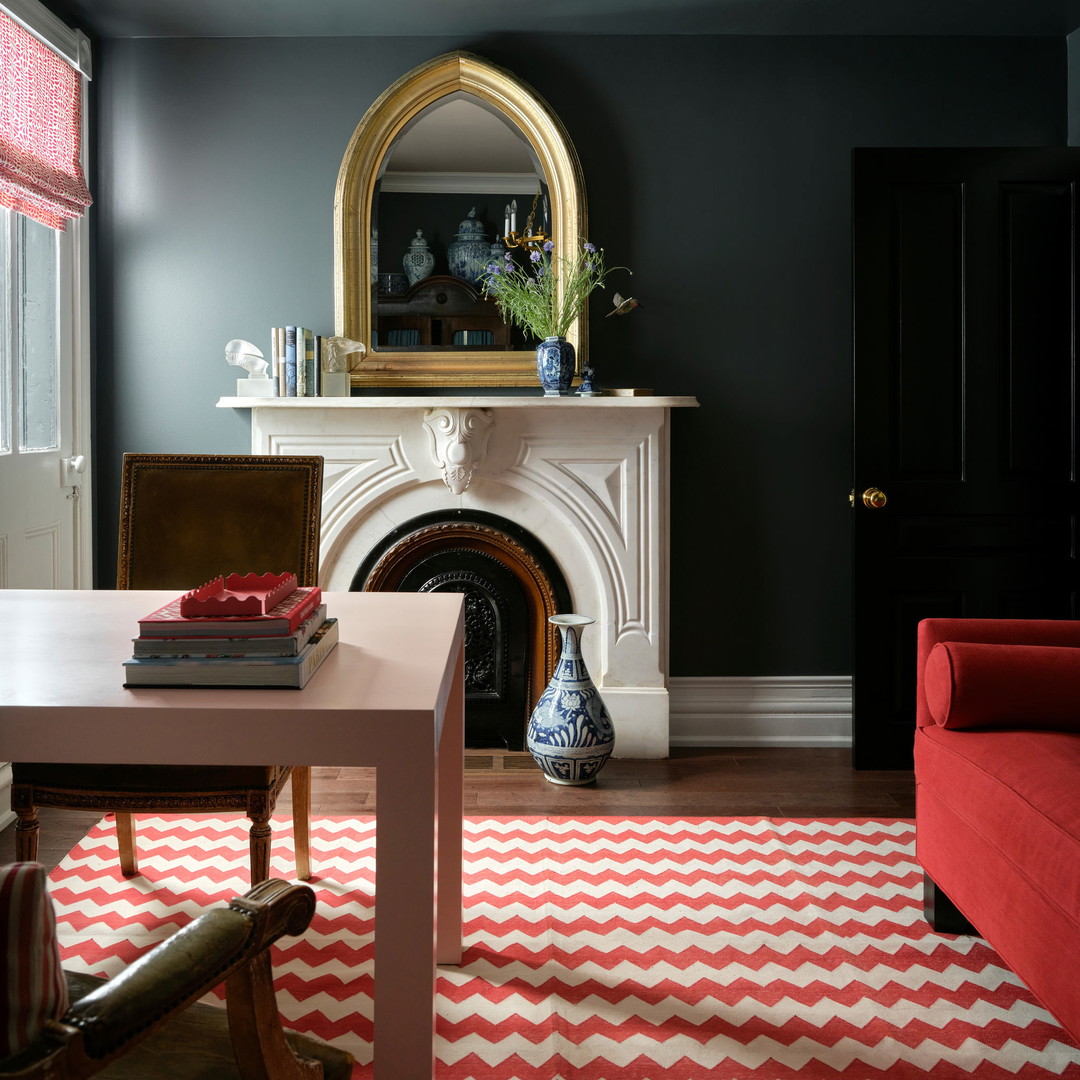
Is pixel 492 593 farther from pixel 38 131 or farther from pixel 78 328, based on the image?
pixel 38 131

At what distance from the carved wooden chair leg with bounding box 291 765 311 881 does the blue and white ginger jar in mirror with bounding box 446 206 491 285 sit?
75.7 inches

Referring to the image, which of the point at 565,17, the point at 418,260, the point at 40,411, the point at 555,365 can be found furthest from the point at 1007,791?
the point at 40,411

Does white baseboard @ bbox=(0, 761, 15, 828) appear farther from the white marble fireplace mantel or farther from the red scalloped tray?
the red scalloped tray

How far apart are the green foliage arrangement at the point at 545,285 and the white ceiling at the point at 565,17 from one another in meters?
0.75

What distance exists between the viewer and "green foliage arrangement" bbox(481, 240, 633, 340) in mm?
3434

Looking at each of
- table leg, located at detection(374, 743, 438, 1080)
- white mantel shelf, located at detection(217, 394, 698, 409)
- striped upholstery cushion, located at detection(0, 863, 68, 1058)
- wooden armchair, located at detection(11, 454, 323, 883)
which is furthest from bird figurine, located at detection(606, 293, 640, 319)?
striped upholstery cushion, located at detection(0, 863, 68, 1058)

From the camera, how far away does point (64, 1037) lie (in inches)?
27.9

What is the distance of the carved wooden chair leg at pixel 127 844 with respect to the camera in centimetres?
239

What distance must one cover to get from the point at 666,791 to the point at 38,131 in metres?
2.78

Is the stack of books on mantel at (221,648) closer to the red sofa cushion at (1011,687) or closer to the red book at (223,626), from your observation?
the red book at (223,626)

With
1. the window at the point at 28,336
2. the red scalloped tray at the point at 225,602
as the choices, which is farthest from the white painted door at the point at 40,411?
the red scalloped tray at the point at 225,602

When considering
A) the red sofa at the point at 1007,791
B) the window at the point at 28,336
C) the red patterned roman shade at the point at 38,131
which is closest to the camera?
the red sofa at the point at 1007,791

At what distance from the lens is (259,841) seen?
1979 mm

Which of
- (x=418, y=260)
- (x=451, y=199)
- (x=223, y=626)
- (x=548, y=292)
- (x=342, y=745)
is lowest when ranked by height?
A: (x=342, y=745)
